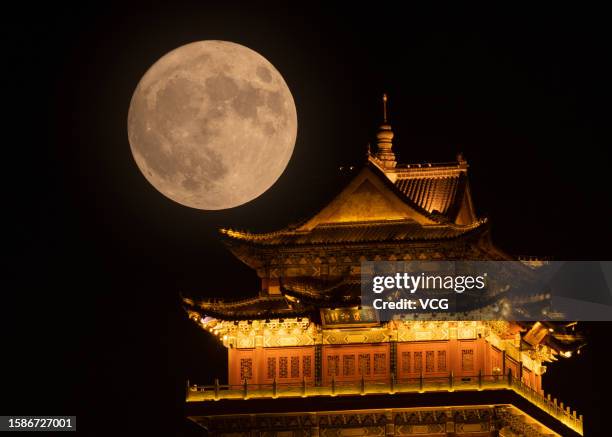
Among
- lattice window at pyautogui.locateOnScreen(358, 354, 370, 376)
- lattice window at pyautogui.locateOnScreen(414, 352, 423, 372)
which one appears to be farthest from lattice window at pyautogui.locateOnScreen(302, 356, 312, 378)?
lattice window at pyautogui.locateOnScreen(414, 352, 423, 372)

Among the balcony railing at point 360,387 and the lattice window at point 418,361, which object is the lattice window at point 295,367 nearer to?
the balcony railing at point 360,387

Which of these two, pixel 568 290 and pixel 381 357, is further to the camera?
pixel 568 290

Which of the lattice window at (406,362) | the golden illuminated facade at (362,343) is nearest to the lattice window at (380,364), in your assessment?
the golden illuminated facade at (362,343)

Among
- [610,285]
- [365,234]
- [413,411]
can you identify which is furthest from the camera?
[610,285]

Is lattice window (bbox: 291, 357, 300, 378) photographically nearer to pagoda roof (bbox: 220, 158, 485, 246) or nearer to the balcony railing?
the balcony railing

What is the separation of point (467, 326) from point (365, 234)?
6.82 meters

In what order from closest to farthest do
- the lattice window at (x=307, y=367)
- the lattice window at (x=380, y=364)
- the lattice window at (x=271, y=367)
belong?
1. the lattice window at (x=380, y=364)
2. the lattice window at (x=307, y=367)
3. the lattice window at (x=271, y=367)

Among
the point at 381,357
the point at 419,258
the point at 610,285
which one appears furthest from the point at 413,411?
the point at 610,285

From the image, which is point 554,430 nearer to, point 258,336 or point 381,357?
point 381,357

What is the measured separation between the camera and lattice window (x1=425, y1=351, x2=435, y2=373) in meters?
71.8

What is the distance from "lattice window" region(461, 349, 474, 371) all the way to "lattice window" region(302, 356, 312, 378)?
6.54m

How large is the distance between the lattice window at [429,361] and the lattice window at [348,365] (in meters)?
3.14

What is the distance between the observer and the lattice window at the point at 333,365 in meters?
72.2

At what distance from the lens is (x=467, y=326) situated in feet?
237
